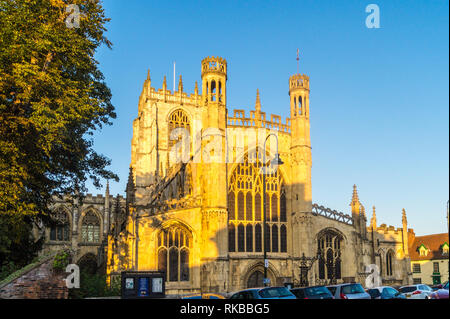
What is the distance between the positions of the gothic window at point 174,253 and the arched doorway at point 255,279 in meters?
5.06

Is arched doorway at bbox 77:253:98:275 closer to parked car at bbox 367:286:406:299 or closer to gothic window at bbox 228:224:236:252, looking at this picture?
gothic window at bbox 228:224:236:252

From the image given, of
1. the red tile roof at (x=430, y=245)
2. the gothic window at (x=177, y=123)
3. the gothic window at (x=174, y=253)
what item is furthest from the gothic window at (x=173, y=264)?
the red tile roof at (x=430, y=245)

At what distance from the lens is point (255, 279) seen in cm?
3484

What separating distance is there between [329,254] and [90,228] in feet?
101

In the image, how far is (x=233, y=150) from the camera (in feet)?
117

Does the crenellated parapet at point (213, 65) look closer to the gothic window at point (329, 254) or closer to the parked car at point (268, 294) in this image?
the gothic window at point (329, 254)

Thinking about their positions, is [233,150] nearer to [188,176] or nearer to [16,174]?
[188,176]

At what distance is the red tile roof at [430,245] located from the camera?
5728 centimetres

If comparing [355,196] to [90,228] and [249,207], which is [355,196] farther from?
[90,228]

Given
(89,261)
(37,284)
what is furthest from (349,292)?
(89,261)

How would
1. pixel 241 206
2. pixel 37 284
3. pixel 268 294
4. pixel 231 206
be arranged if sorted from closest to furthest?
pixel 268 294, pixel 37 284, pixel 231 206, pixel 241 206

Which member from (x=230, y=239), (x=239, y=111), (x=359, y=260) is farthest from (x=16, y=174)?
(x=359, y=260)

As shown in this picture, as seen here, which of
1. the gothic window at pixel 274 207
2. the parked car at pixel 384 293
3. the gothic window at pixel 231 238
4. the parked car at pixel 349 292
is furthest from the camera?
the gothic window at pixel 274 207

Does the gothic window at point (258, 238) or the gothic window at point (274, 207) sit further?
the gothic window at point (274, 207)
